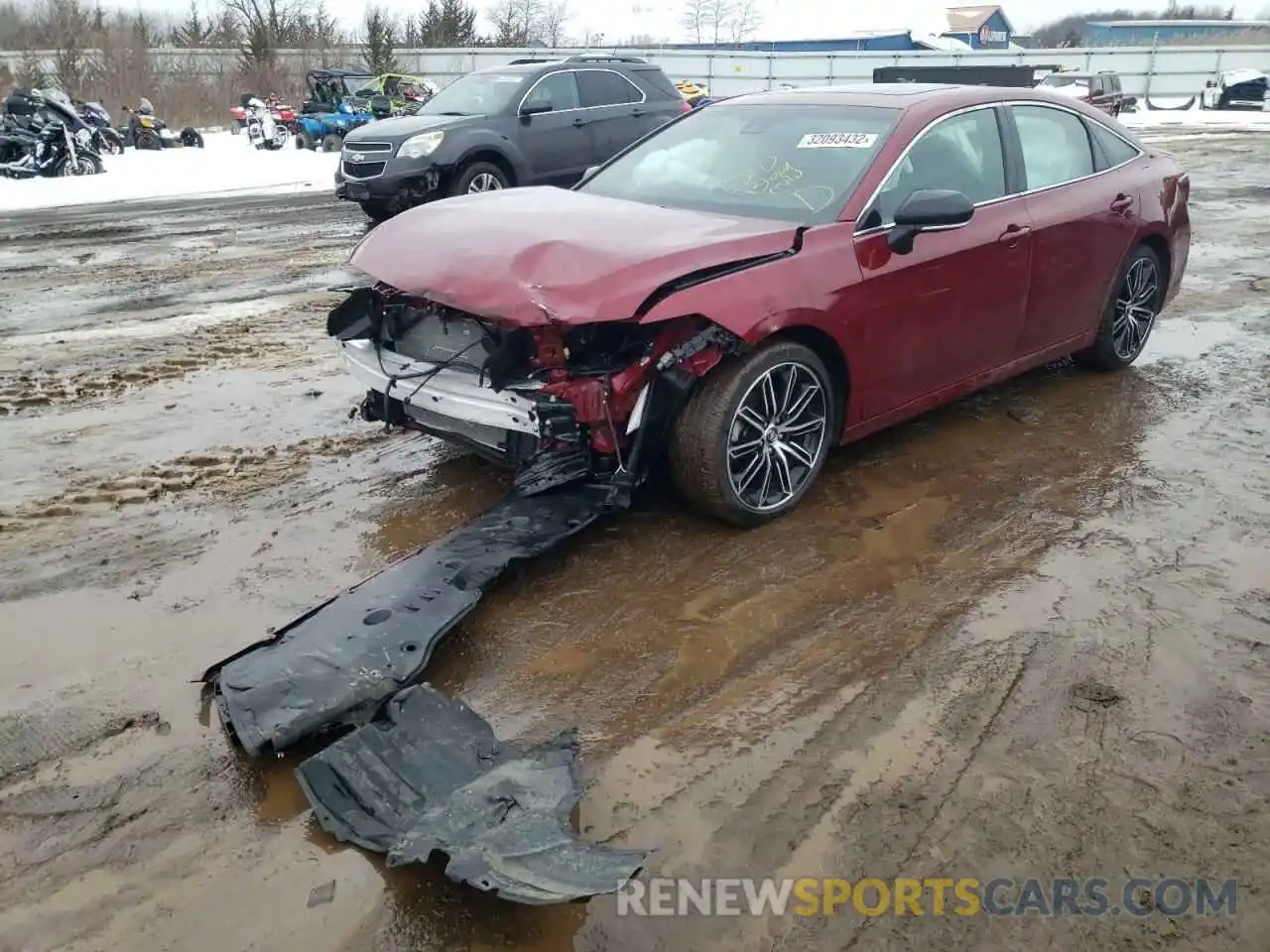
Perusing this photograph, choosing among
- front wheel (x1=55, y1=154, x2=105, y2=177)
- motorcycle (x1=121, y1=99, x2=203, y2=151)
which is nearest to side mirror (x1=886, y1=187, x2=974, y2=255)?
front wheel (x1=55, y1=154, x2=105, y2=177)

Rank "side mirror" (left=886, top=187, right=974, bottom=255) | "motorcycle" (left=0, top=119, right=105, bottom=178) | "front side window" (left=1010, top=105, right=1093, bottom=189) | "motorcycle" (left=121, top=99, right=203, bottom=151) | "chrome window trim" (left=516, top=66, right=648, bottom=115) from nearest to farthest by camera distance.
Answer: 1. "side mirror" (left=886, top=187, right=974, bottom=255)
2. "front side window" (left=1010, top=105, right=1093, bottom=189)
3. "chrome window trim" (left=516, top=66, right=648, bottom=115)
4. "motorcycle" (left=0, top=119, right=105, bottom=178)
5. "motorcycle" (left=121, top=99, right=203, bottom=151)

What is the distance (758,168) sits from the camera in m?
4.69

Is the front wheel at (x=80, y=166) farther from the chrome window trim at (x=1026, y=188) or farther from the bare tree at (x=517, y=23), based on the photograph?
the bare tree at (x=517, y=23)

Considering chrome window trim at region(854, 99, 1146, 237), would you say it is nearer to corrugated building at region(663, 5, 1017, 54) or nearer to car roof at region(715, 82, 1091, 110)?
car roof at region(715, 82, 1091, 110)

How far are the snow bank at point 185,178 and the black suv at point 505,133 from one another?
17.7 ft

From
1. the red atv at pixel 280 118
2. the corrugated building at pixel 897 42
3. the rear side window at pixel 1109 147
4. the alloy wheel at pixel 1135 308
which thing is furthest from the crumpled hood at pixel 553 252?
the corrugated building at pixel 897 42

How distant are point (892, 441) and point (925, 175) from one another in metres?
1.36

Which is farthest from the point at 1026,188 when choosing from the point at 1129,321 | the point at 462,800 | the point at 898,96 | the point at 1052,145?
the point at 462,800

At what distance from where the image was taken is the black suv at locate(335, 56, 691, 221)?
10.8 meters

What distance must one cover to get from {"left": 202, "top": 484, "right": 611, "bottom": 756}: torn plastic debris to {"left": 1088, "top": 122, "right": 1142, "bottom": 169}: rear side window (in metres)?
3.74

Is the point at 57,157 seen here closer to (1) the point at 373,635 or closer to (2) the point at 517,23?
(1) the point at 373,635

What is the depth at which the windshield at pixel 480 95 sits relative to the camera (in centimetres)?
1133

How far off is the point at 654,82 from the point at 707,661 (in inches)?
419

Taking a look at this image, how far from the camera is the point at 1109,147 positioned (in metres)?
5.72
